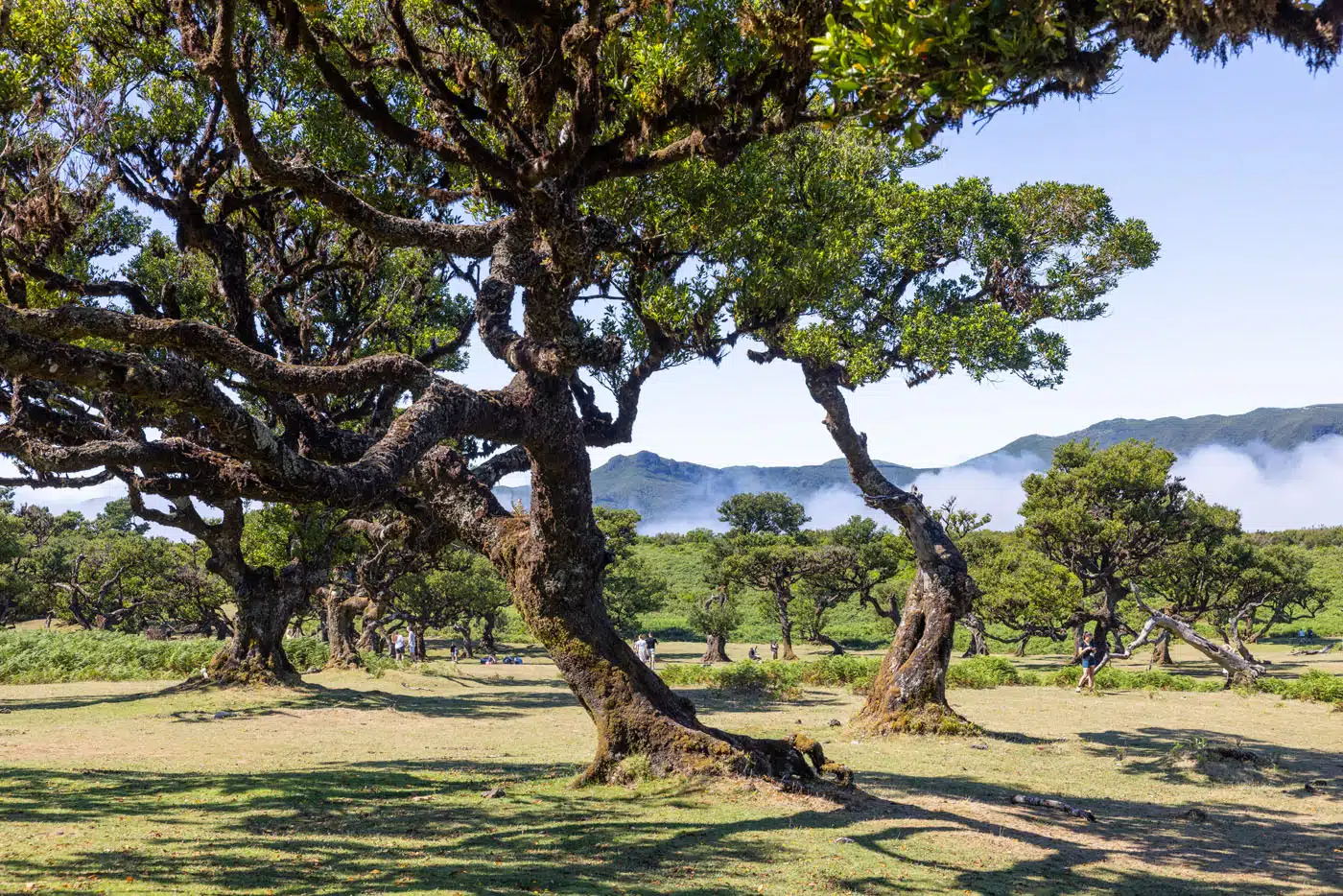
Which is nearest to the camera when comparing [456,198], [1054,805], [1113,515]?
[1054,805]

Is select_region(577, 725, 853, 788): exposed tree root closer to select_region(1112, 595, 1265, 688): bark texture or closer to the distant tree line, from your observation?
select_region(1112, 595, 1265, 688): bark texture

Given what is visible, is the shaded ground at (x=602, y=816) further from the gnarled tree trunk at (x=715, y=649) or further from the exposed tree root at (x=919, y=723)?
the gnarled tree trunk at (x=715, y=649)

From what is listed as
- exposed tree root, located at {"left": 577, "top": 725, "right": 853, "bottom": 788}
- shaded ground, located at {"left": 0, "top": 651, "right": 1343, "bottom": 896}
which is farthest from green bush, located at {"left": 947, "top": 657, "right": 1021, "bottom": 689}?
exposed tree root, located at {"left": 577, "top": 725, "right": 853, "bottom": 788}

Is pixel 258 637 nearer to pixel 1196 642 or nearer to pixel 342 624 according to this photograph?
pixel 342 624

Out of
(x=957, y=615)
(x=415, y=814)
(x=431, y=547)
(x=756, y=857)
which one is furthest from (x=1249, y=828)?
(x=431, y=547)

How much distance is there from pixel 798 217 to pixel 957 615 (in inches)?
348

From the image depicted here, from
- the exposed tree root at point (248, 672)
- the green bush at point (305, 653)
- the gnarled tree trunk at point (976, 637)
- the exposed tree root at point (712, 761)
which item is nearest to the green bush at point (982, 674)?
the gnarled tree trunk at point (976, 637)

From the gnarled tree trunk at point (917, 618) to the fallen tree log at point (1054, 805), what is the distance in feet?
19.9

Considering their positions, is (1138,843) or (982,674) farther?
(982,674)

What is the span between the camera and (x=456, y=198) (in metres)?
12.9

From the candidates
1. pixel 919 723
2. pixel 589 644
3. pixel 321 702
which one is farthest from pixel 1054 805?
pixel 321 702

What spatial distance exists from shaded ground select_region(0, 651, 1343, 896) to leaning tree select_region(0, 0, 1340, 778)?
1859mm

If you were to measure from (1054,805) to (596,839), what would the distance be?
242 inches

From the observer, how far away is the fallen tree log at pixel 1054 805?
10875 millimetres
